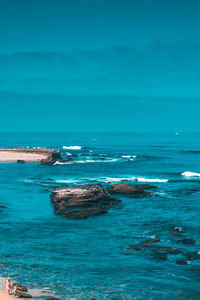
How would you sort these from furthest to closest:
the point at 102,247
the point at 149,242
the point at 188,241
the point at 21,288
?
the point at 188,241 → the point at 149,242 → the point at 102,247 → the point at 21,288

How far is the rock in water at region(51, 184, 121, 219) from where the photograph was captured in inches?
1766

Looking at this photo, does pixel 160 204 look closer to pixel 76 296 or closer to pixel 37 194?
pixel 37 194

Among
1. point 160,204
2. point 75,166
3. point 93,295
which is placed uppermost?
point 75,166

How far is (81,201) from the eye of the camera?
1853 inches

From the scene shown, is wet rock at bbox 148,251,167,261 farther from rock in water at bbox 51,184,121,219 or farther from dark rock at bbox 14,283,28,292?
rock in water at bbox 51,184,121,219

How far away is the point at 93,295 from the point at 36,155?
331ft

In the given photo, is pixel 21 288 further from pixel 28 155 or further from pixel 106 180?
pixel 28 155

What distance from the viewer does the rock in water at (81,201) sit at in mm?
44844

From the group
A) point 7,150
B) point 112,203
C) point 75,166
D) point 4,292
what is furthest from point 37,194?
point 7,150

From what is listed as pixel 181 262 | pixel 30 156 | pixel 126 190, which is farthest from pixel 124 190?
pixel 30 156

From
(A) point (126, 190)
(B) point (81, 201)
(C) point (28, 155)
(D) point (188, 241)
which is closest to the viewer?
(D) point (188, 241)

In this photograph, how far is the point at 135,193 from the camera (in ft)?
191

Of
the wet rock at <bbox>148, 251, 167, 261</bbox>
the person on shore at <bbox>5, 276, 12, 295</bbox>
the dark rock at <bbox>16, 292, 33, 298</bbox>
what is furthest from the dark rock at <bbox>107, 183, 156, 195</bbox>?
the dark rock at <bbox>16, 292, 33, 298</bbox>

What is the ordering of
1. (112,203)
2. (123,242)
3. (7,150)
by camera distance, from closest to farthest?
1. (123,242)
2. (112,203)
3. (7,150)
